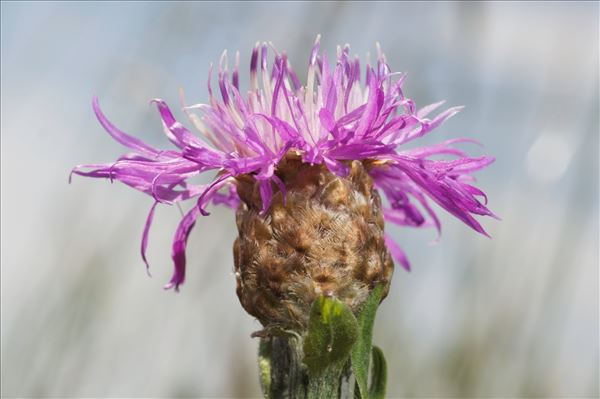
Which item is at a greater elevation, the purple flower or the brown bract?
the purple flower

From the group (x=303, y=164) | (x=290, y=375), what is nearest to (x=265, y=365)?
(x=290, y=375)

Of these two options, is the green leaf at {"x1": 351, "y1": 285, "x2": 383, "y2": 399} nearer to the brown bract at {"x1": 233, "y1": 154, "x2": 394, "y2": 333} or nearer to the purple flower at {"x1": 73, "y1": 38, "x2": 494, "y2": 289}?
the brown bract at {"x1": 233, "y1": 154, "x2": 394, "y2": 333}

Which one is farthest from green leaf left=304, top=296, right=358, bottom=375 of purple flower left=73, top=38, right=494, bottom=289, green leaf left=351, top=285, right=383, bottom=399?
purple flower left=73, top=38, right=494, bottom=289

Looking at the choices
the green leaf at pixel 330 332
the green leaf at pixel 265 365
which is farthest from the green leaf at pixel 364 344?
the green leaf at pixel 265 365

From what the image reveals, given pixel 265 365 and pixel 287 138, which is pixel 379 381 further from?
pixel 287 138

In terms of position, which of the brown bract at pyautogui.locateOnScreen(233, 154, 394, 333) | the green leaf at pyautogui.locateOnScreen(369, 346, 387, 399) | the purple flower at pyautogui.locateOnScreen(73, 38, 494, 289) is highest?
the purple flower at pyautogui.locateOnScreen(73, 38, 494, 289)

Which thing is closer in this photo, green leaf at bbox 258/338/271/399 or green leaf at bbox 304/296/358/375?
green leaf at bbox 304/296/358/375

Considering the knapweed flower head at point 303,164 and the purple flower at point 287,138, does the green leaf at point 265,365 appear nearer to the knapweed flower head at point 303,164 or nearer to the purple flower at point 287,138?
the knapweed flower head at point 303,164
